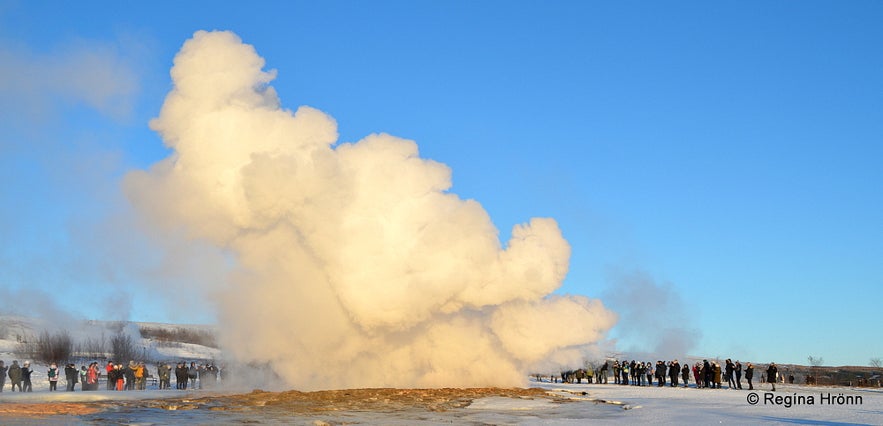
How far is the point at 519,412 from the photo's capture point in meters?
24.8

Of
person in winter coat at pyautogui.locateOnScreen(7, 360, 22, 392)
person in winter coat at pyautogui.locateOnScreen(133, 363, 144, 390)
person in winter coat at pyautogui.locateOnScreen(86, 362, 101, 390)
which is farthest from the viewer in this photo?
person in winter coat at pyautogui.locateOnScreen(133, 363, 144, 390)

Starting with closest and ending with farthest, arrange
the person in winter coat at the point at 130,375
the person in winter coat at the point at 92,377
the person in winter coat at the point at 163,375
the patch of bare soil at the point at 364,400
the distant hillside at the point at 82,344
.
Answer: the patch of bare soil at the point at 364,400, the person in winter coat at the point at 92,377, the person in winter coat at the point at 130,375, the person in winter coat at the point at 163,375, the distant hillside at the point at 82,344

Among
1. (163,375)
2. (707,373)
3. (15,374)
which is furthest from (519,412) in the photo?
(163,375)

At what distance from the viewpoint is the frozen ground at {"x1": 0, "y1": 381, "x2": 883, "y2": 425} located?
812 inches

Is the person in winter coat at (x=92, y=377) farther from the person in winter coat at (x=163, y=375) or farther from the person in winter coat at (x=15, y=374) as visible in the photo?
the person in winter coat at (x=163, y=375)

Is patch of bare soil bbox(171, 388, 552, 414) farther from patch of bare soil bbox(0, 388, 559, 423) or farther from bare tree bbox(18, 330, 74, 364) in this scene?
bare tree bbox(18, 330, 74, 364)

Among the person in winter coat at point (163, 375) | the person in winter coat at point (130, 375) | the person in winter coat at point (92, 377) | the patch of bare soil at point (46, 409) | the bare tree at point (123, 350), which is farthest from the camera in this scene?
the bare tree at point (123, 350)

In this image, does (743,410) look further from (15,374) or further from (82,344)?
(82,344)

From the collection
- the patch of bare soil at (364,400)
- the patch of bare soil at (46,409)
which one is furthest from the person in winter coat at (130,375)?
the patch of bare soil at (46,409)

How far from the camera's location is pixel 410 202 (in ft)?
125

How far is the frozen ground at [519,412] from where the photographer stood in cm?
2062

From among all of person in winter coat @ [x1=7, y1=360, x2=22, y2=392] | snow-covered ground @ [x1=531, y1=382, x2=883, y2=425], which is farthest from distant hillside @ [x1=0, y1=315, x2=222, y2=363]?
snow-covered ground @ [x1=531, y1=382, x2=883, y2=425]

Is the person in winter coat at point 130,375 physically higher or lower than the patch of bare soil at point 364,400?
higher

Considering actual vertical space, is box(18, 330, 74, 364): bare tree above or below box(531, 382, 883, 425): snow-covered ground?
above
